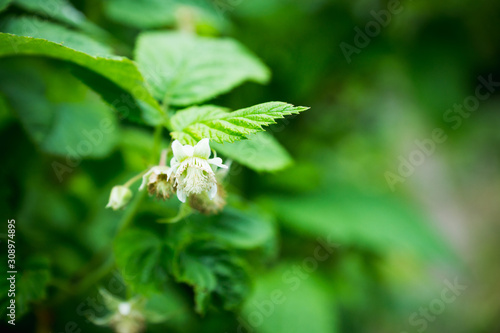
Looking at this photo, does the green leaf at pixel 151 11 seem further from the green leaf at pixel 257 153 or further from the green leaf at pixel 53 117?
the green leaf at pixel 257 153

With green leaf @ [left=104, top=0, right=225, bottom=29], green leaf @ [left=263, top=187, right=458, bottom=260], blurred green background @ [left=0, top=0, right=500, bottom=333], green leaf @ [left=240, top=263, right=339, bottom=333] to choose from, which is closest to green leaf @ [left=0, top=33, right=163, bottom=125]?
blurred green background @ [left=0, top=0, right=500, bottom=333]

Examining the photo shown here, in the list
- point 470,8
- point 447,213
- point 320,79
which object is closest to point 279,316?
point 320,79

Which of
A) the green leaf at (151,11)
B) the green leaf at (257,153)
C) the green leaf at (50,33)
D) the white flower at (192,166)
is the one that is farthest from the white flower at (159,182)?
the green leaf at (151,11)

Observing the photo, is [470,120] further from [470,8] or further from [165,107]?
[165,107]

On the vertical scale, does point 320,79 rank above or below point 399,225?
above

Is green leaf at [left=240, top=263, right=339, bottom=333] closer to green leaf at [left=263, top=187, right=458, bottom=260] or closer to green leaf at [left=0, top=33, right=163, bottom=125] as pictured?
green leaf at [left=263, top=187, right=458, bottom=260]
